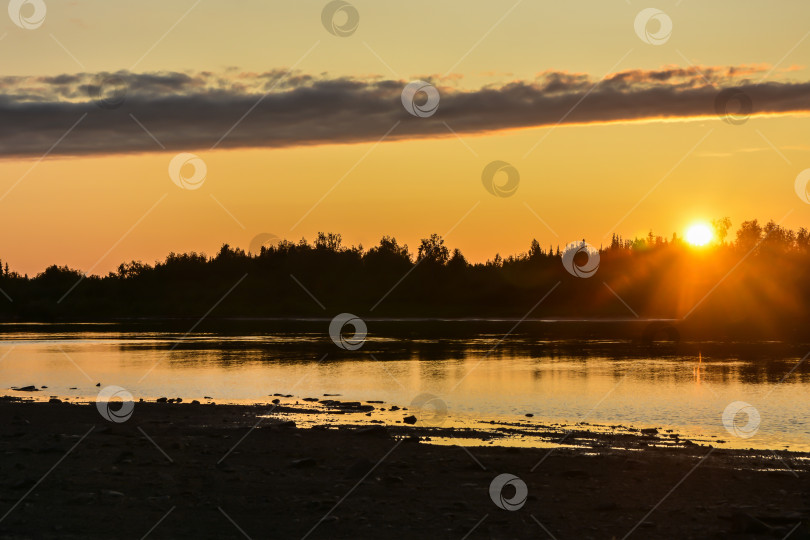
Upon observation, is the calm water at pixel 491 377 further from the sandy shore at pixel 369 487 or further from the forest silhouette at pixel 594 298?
the forest silhouette at pixel 594 298

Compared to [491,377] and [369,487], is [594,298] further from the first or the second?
[369,487]

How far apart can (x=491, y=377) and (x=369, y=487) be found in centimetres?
2895

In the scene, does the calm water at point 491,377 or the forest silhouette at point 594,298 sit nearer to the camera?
the calm water at point 491,377

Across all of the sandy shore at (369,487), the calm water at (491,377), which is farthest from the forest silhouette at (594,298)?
the sandy shore at (369,487)

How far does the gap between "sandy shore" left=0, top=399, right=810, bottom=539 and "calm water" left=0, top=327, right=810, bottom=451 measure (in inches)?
212

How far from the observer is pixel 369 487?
1795cm

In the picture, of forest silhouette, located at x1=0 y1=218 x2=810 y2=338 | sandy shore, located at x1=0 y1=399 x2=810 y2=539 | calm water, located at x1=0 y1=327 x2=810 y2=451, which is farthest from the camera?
forest silhouette, located at x1=0 y1=218 x2=810 y2=338

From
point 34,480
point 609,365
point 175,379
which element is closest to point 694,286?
point 609,365

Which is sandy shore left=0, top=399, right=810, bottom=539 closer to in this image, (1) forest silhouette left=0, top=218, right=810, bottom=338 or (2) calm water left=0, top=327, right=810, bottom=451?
(2) calm water left=0, top=327, right=810, bottom=451

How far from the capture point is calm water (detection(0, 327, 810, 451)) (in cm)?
3222

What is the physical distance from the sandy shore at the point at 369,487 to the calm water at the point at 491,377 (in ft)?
17.7

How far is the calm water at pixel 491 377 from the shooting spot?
32219 millimetres

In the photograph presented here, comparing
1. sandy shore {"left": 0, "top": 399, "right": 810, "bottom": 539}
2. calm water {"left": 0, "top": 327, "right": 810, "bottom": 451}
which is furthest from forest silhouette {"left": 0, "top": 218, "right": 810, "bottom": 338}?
sandy shore {"left": 0, "top": 399, "right": 810, "bottom": 539}

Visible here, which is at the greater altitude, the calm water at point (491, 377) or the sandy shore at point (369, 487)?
the calm water at point (491, 377)
